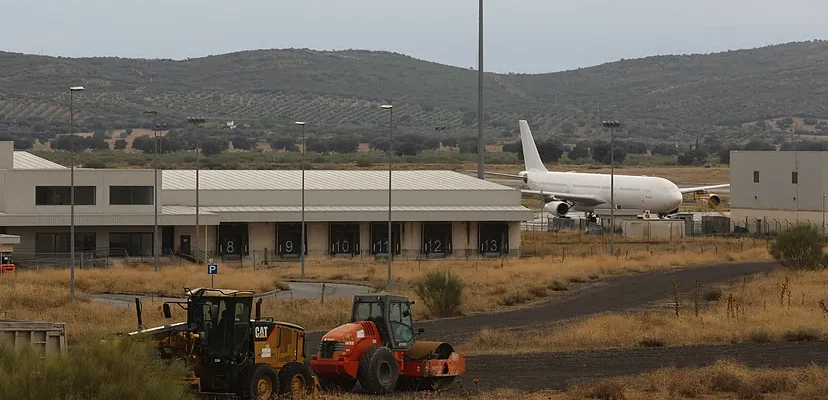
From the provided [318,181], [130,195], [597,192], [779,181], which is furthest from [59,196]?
[779,181]

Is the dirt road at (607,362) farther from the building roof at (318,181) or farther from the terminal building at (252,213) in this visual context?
the building roof at (318,181)

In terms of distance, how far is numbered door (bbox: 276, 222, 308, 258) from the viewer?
2835 inches

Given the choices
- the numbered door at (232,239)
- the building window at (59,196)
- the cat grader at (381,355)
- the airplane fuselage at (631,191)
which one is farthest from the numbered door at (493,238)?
the cat grader at (381,355)

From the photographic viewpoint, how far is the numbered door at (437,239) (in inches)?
2933

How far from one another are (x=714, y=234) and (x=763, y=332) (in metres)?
51.6

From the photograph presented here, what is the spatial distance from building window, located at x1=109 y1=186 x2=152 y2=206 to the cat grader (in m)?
43.7

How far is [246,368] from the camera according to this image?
22.0 meters

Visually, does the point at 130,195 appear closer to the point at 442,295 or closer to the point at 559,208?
the point at 442,295

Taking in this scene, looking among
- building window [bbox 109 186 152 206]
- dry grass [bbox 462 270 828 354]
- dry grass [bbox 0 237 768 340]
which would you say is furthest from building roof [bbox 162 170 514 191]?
dry grass [bbox 462 270 828 354]

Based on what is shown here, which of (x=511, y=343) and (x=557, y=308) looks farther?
(x=557, y=308)

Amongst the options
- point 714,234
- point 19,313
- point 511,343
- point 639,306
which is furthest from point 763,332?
point 714,234

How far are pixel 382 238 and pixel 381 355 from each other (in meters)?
50.6

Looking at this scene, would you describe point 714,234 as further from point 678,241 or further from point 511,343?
point 511,343

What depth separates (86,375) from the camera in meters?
15.7
